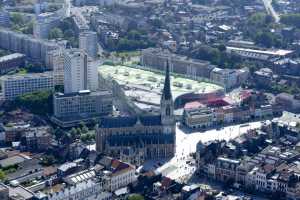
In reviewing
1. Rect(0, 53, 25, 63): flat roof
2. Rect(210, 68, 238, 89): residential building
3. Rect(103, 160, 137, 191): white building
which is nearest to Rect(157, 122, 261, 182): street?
Rect(103, 160, 137, 191): white building

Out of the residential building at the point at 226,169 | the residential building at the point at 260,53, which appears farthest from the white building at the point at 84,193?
the residential building at the point at 260,53

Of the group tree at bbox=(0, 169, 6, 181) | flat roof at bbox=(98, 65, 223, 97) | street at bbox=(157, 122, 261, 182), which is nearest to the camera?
tree at bbox=(0, 169, 6, 181)

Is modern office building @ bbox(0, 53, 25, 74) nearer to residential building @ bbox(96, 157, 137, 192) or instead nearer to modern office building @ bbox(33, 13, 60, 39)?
modern office building @ bbox(33, 13, 60, 39)

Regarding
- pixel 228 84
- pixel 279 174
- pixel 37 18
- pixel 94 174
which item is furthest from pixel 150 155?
pixel 37 18

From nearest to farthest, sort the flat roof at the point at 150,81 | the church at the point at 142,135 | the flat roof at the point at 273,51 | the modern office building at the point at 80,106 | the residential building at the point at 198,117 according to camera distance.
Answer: the church at the point at 142,135 < the residential building at the point at 198,117 < the modern office building at the point at 80,106 < the flat roof at the point at 150,81 < the flat roof at the point at 273,51

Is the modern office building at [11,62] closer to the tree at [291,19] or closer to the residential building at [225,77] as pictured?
the residential building at [225,77]

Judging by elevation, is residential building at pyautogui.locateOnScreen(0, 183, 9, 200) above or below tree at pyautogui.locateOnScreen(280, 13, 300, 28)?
below
